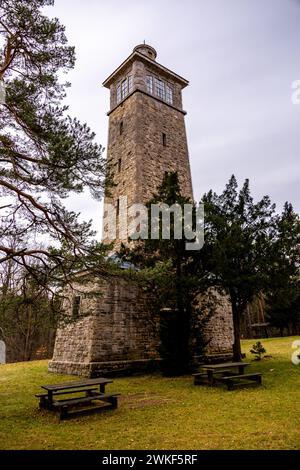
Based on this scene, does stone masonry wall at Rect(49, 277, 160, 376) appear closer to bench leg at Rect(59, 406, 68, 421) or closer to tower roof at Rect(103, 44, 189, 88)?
bench leg at Rect(59, 406, 68, 421)

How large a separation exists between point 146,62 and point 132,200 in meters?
9.37

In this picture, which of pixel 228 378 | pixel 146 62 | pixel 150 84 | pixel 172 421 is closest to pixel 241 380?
pixel 228 378

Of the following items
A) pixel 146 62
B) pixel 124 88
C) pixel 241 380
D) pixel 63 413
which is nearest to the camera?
pixel 63 413

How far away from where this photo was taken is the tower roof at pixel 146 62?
17938 mm

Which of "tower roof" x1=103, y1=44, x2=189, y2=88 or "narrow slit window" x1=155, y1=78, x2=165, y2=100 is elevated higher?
"tower roof" x1=103, y1=44, x2=189, y2=88

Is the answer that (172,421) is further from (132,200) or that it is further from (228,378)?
(132,200)

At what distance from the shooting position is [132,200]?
15.0 m

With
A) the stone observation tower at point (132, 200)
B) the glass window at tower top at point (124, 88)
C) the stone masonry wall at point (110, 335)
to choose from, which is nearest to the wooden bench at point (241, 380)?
the stone masonry wall at point (110, 335)

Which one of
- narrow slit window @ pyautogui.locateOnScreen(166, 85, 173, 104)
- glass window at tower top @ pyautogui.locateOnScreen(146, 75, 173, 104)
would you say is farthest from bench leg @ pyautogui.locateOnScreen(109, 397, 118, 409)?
narrow slit window @ pyautogui.locateOnScreen(166, 85, 173, 104)

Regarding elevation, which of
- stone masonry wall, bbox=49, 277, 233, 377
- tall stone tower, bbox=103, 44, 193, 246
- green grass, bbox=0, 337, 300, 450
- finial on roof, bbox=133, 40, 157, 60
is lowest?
green grass, bbox=0, 337, 300, 450

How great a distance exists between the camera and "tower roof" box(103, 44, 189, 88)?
17.9m
